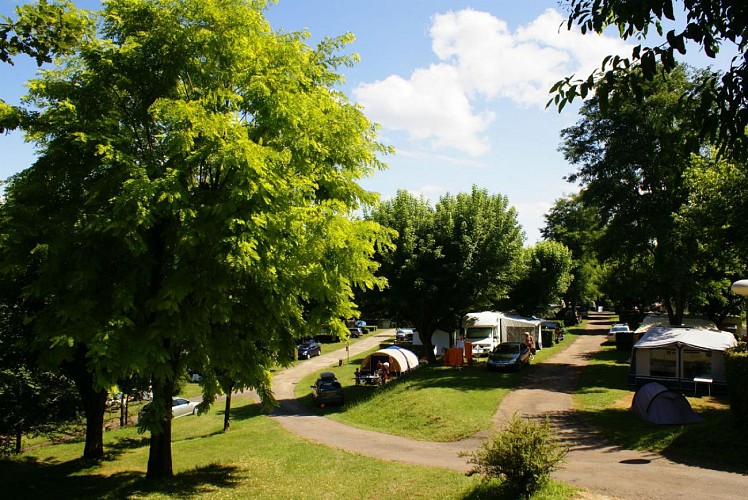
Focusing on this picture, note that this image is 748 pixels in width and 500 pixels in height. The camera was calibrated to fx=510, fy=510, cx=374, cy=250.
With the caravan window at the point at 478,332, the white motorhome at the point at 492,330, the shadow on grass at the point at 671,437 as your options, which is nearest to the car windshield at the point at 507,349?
the white motorhome at the point at 492,330

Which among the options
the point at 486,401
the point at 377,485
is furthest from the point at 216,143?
the point at 486,401

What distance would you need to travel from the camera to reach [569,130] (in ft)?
103

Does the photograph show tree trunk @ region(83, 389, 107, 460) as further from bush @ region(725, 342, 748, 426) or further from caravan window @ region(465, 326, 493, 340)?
caravan window @ region(465, 326, 493, 340)

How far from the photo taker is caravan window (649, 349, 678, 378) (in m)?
21.6

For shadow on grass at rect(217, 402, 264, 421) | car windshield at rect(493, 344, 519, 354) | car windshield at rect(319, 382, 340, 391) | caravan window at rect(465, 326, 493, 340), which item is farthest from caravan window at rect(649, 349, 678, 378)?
shadow on grass at rect(217, 402, 264, 421)

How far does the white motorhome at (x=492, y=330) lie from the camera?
35.3 metres

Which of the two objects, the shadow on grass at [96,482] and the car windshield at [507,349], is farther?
the car windshield at [507,349]

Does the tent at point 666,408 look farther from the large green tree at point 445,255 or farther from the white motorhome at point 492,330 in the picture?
the white motorhome at point 492,330

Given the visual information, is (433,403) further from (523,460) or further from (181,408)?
(181,408)

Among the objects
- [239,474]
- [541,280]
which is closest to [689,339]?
[239,474]

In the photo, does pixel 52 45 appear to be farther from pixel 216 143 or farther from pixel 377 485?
pixel 377 485

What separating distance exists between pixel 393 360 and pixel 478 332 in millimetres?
7494

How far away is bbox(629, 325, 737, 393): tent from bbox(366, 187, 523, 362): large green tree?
9.55 m

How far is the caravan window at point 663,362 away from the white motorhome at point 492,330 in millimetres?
13499
